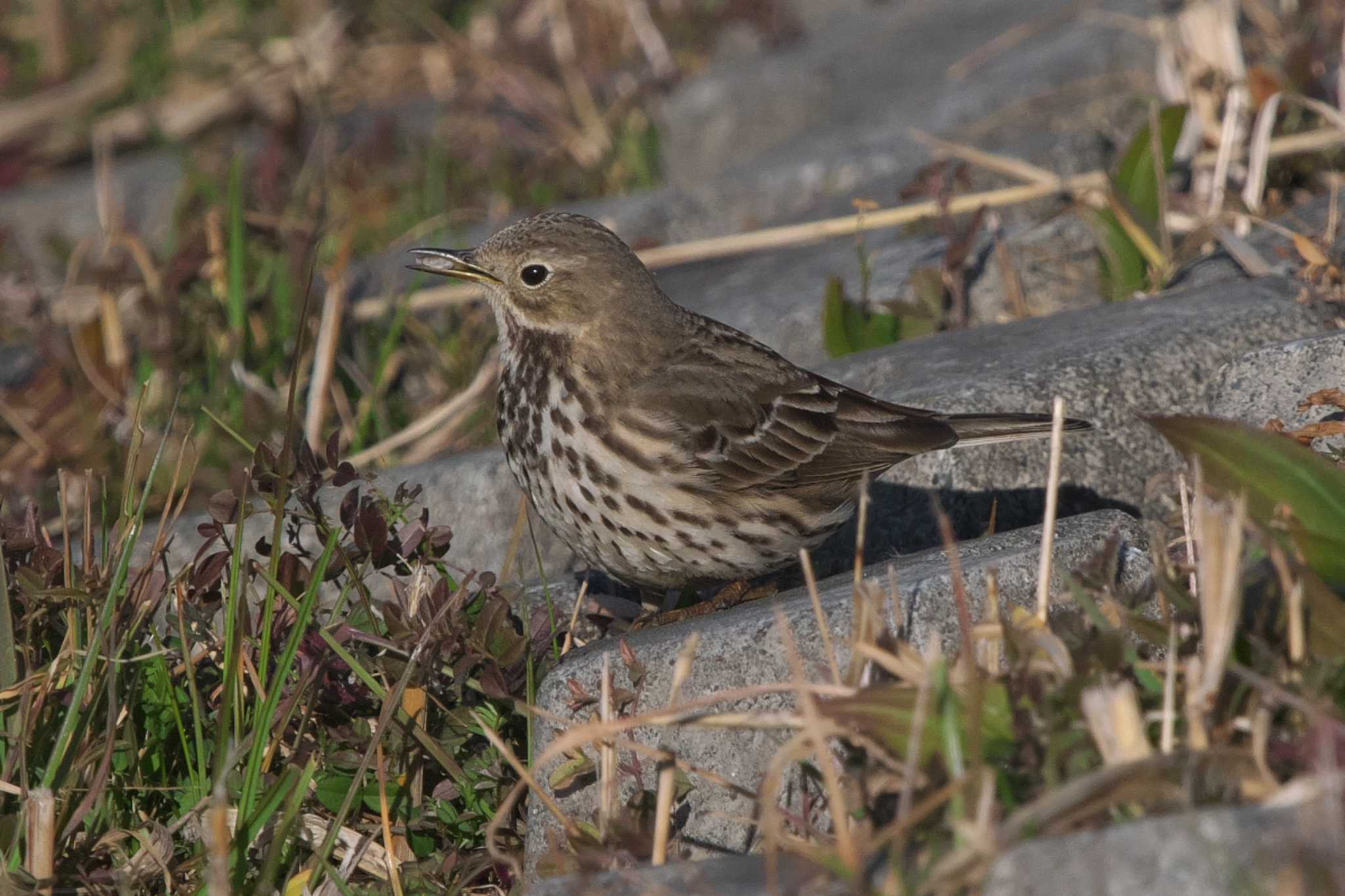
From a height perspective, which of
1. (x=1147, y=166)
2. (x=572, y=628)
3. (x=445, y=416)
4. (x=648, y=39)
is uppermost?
(x=648, y=39)

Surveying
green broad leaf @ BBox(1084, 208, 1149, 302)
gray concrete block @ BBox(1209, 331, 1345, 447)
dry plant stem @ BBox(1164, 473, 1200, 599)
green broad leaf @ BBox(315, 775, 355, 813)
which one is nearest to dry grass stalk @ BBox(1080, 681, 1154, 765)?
dry plant stem @ BBox(1164, 473, 1200, 599)

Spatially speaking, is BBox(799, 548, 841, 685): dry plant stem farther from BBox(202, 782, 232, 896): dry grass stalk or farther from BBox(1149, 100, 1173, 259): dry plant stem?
BBox(1149, 100, 1173, 259): dry plant stem

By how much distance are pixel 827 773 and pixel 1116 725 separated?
449 mm

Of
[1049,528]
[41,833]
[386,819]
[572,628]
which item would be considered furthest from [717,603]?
[41,833]

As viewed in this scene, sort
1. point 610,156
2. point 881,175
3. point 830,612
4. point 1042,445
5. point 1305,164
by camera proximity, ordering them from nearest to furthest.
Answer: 1. point 830,612
2. point 1042,445
3. point 1305,164
4. point 881,175
5. point 610,156

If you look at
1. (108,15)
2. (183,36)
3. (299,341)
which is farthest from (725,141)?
(299,341)

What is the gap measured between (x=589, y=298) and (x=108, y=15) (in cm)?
664

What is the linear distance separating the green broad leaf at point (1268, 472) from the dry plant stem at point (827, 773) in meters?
0.85

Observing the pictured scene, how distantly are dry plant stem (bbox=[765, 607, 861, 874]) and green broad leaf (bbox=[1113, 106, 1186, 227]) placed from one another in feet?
9.82

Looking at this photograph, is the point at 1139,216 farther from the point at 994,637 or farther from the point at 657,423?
the point at 994,637

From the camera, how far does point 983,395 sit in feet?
14.0

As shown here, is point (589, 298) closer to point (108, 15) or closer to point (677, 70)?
point (677, 70)

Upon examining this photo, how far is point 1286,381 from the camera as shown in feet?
12.5

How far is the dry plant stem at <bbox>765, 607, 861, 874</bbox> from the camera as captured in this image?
2.38 m
